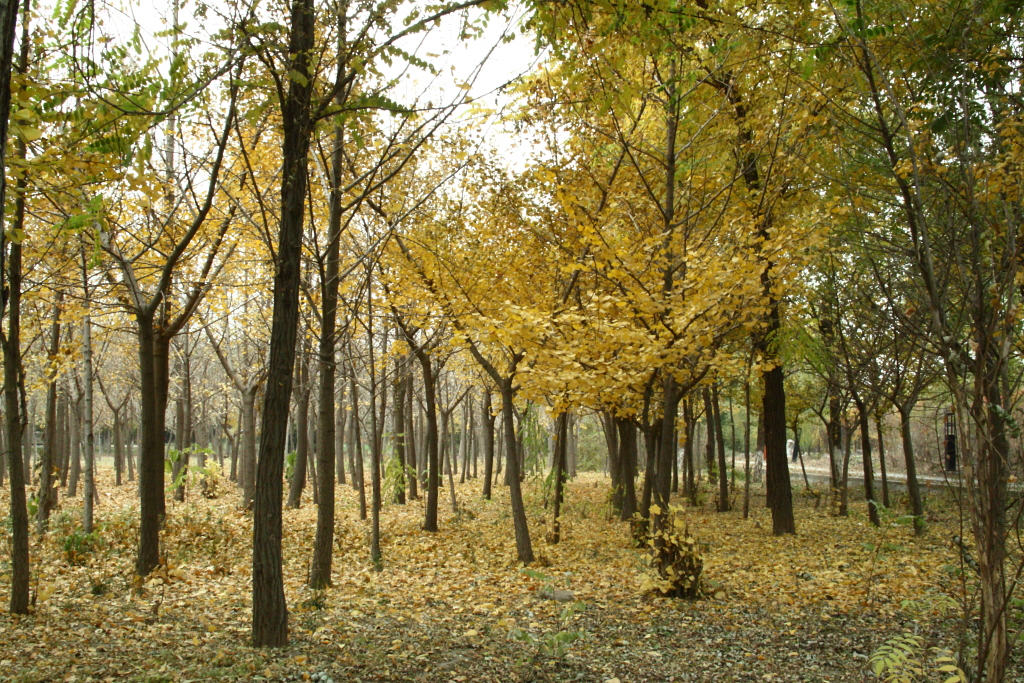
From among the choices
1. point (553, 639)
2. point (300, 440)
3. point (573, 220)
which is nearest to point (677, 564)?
point (553, 639)

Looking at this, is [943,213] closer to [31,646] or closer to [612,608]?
[612,608]

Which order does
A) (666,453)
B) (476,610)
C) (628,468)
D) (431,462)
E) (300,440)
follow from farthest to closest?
(300,440) → (628,468) → (431,462) → (666,453) → (476,610)

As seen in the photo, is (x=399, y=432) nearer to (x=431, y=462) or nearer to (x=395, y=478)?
(x=395, y=478)

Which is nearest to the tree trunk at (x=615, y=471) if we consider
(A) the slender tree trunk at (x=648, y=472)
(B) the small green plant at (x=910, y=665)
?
(A) the slender tree trunk at (x=648, y=472)

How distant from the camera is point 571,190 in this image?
8.36 m

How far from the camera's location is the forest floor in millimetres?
4727

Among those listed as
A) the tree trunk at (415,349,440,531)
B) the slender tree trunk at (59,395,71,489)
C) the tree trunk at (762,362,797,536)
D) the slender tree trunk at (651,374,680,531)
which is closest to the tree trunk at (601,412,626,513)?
the tree trunk at (762,362,797,536)

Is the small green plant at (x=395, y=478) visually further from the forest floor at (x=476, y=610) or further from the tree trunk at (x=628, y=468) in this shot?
the tree trunk at (x=628, y=468)

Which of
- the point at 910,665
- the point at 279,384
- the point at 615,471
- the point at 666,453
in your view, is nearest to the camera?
the point at 910,665

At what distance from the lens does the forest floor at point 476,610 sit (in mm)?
4727

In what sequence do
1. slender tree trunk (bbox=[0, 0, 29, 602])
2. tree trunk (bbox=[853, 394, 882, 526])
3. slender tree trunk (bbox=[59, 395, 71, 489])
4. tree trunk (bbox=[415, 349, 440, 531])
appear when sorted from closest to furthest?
slender tree trunk (bbox=[0, 0, 29, 602])
tree trunk (bbox=[415, 349, 440, 531])
tree trunk (bbox=[853, 394, 882, 526])
slender tree trunk (bbox=[59, 395, 71, 489])

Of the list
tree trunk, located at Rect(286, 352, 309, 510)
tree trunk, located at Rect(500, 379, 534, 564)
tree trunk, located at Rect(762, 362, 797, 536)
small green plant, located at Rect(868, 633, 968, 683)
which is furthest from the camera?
tree trunk, located at Rect(286, 352, 309, 510)

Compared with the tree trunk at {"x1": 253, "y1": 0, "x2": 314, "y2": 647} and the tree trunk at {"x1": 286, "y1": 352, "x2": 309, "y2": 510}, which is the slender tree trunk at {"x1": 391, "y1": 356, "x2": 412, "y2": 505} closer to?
the tree trunk at {"x1": 286, "y1": 352, "x2": 309, "y2": 510}

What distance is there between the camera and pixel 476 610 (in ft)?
22.6
